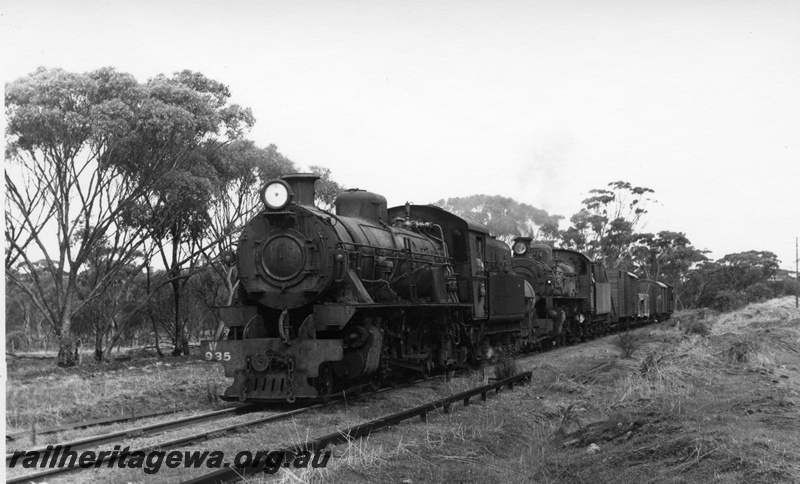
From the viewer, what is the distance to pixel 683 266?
6384 centimetres

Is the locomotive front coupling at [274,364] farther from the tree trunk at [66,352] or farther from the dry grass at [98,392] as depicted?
the tree trunk at [66,352]

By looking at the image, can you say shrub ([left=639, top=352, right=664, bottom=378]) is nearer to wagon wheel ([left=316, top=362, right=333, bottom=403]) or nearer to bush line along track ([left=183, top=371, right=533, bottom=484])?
bush line along track ([left=183, top=371, right=533, bottom=484])

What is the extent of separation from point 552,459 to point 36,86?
634 inches

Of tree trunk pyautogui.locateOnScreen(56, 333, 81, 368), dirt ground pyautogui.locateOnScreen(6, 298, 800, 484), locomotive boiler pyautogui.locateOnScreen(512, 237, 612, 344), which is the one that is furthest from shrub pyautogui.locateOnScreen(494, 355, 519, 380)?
tree trunk pyautogui.locateOnScreen(56, 333, 81, 368)

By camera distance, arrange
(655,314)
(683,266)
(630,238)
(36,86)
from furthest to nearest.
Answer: (683,266), (630,238), (655,314), (36,86)

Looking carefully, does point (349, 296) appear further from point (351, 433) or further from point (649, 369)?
point (649, 369)

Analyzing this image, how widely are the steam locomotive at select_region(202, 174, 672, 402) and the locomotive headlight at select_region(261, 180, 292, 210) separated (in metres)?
0.02

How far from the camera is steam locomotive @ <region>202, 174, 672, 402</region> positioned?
11.0 m

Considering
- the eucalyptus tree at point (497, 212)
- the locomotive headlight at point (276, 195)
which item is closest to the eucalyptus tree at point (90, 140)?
the locomotive headlight at point (276, 195)

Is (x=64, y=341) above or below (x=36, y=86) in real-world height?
below

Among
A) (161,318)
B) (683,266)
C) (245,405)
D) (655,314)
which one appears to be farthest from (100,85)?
(683,266)

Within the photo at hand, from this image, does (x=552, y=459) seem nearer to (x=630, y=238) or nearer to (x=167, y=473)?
(x=167, y=473)

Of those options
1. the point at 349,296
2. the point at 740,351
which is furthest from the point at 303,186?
the point at 740,351

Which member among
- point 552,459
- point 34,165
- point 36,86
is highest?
point 36,86
